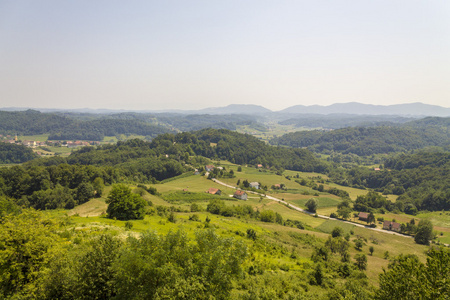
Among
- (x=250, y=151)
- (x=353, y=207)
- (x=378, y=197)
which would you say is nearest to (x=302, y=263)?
(x=353, y=207)

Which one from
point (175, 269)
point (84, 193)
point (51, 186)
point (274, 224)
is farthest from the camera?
point (51, 186)

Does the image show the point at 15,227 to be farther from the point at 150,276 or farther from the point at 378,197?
the point at 378,197

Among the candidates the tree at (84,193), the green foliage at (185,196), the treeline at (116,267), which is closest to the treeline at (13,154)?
the tree at (84,193)

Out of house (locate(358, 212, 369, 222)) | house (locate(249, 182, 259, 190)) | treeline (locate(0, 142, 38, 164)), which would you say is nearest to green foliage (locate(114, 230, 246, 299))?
house (locate(358, 212, 369, 222))

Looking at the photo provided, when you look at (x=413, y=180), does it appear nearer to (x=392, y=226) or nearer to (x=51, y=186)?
(x=392, y=226)

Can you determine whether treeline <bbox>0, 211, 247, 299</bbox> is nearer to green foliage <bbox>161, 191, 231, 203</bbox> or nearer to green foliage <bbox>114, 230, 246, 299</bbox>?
green foliage <bbox>114, 230, 246, 299</bbox>

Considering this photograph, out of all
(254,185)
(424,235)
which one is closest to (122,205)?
(424,235)
